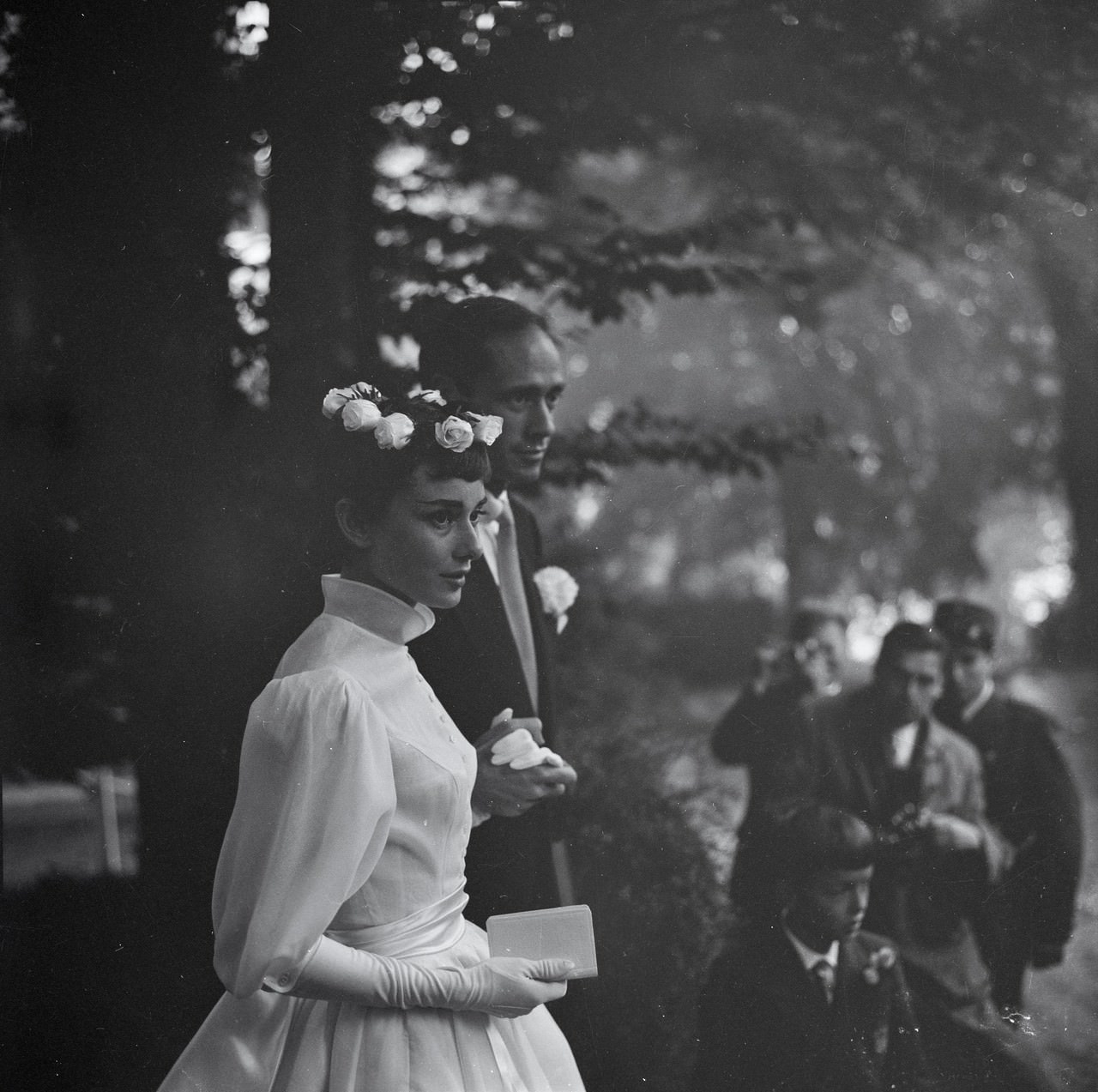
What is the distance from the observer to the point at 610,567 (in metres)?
2.96

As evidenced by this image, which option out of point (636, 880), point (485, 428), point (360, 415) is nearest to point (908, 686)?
point (636, 880)

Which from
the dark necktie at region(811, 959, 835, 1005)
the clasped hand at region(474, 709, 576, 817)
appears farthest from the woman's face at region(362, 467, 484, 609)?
the dark necktie at region(811, 959, 835, 1005)

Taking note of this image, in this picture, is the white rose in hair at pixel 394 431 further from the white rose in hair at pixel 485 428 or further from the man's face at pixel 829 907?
the man's face at pixel 829 907

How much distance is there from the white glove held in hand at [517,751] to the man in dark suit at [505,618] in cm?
3

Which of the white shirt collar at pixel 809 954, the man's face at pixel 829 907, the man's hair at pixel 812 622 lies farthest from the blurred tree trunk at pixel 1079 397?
the white shirt collar at pixel 809 954

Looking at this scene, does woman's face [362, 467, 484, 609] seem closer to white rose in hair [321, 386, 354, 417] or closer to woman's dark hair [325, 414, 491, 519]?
woman's dark hair [325, 414, 491, 519]

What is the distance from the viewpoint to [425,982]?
2.05 metres

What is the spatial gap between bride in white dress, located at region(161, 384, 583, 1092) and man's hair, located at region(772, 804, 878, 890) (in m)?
0.76

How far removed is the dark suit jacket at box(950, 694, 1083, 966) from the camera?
9.53ft

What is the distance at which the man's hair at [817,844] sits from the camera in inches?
113

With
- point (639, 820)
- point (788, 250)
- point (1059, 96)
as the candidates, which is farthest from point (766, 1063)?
point (1059, 96)

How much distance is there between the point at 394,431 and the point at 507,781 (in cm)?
79

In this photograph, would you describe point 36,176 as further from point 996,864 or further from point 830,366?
point 996,864

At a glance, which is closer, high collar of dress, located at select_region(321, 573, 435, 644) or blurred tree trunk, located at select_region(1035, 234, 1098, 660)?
high collar of dress, located at select_region(321, 573, 435, 644)
